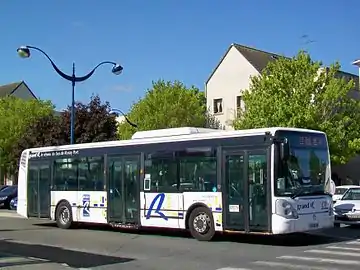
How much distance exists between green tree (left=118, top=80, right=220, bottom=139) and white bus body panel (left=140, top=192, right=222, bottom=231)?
24.3m

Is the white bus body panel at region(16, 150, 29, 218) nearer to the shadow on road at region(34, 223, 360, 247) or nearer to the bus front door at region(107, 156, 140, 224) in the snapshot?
the shadow on road at region(34, 223, 360, 247)

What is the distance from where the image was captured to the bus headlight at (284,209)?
47.4 feet

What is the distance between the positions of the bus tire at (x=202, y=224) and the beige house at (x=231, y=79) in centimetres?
2887

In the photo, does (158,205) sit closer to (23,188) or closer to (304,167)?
(304,167)

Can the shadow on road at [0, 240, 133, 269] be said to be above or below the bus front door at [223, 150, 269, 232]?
below

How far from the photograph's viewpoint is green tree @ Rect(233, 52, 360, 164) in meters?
34.2

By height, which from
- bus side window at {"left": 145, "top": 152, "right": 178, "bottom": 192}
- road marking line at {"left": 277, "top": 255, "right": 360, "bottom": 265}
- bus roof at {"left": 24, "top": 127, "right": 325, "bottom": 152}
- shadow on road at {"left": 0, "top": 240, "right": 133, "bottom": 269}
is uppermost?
bus roof at {"left": 24, "top": 127, "right": 325, "bottom": 152}

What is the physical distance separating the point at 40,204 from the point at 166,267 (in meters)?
11.2

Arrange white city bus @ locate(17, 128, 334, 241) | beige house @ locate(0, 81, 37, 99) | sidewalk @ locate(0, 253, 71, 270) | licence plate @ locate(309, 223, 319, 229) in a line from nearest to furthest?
sidewalk @ locate(0, 253, 71, 270) → white city bus @ locate(17, 128, 334, 241) → licence plate @ locate(309, 223, 319, 229) → beige house @ locate(0, 81, 37, 99)

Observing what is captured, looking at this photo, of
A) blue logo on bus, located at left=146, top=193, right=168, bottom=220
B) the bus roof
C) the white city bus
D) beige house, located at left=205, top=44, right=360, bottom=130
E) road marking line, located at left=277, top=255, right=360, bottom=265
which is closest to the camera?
road marking line, located at left=277, top=255, right=360, bottom=265

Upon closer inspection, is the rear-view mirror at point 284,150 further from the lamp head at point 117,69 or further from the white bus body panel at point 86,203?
the lamp head at point 117,69

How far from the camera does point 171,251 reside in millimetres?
14164

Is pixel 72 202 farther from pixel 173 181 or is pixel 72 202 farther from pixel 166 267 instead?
pixel 166 267

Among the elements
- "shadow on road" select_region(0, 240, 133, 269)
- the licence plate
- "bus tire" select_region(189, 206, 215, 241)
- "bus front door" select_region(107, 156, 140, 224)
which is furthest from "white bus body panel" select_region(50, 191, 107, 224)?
the licence plate
